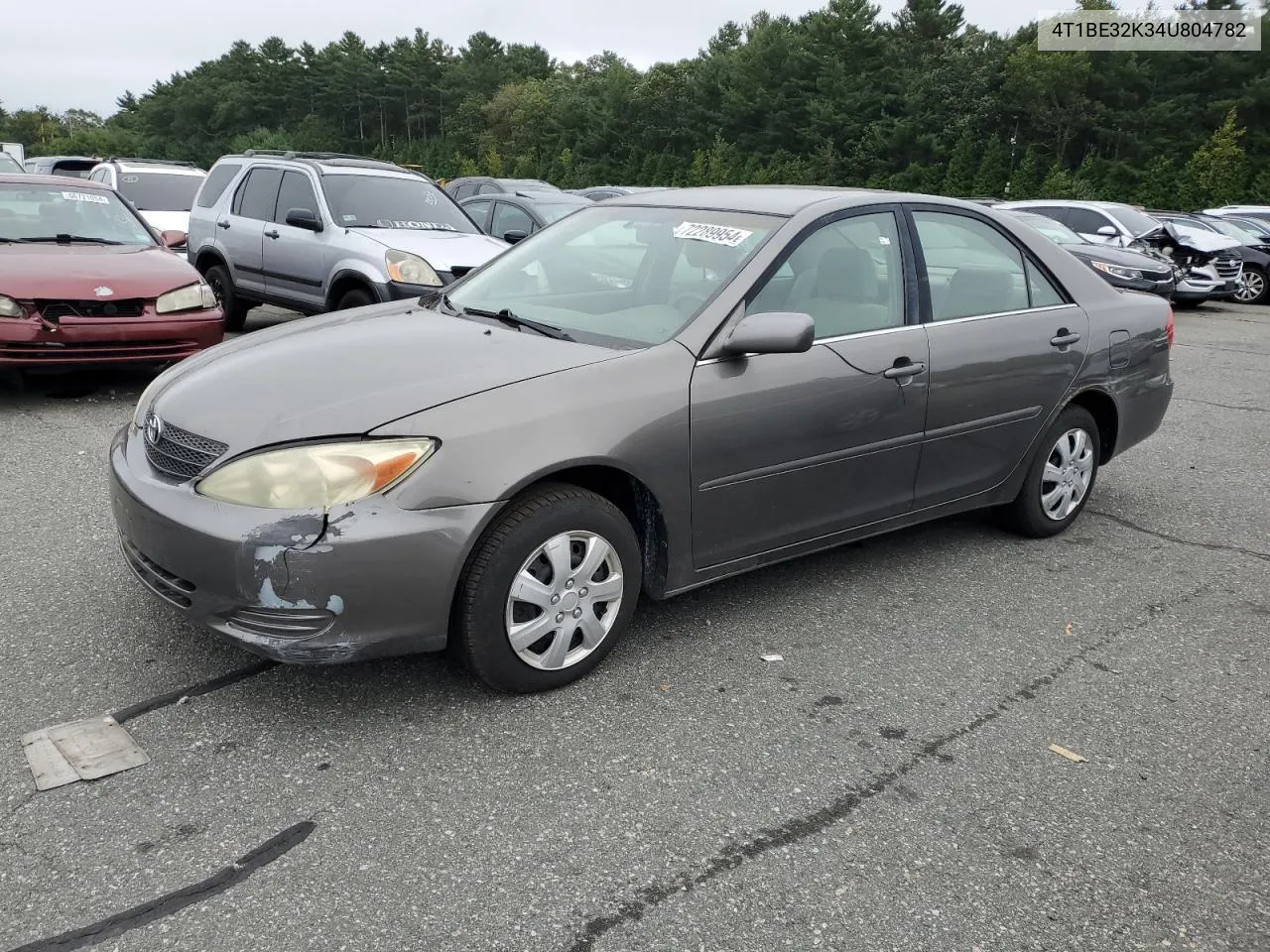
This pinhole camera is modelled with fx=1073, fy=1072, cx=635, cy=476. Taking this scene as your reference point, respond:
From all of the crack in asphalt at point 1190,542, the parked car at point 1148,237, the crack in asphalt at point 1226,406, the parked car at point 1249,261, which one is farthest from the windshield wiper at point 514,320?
the parked car at point 1249,261

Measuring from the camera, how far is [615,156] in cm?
6606

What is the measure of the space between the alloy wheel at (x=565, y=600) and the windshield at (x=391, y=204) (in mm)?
6466

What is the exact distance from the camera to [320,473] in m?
2.92

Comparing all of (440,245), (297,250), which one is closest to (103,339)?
(297,250)

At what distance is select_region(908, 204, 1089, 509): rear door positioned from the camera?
14.0 ft

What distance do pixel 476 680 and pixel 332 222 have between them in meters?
6.57

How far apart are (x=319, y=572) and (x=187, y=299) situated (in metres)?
5.07

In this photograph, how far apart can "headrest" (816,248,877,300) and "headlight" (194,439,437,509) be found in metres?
1.70

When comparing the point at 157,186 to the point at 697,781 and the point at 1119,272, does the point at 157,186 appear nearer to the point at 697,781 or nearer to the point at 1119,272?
the point at 1119,272

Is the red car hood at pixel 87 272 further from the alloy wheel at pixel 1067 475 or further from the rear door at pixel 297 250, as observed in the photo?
the alloy wheel at pixel 1067 475

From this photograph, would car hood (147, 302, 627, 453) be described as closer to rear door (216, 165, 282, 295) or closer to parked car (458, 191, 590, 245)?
rear door (216, 165, 282, 295)

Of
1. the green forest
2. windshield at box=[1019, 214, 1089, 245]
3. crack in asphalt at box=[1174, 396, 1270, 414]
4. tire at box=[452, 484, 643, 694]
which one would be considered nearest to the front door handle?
tire at box=[452, 484, 643, 694]

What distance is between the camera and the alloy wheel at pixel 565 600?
3170 millimetres

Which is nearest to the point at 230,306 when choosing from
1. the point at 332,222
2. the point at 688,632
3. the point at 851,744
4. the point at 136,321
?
the point at 332,222
